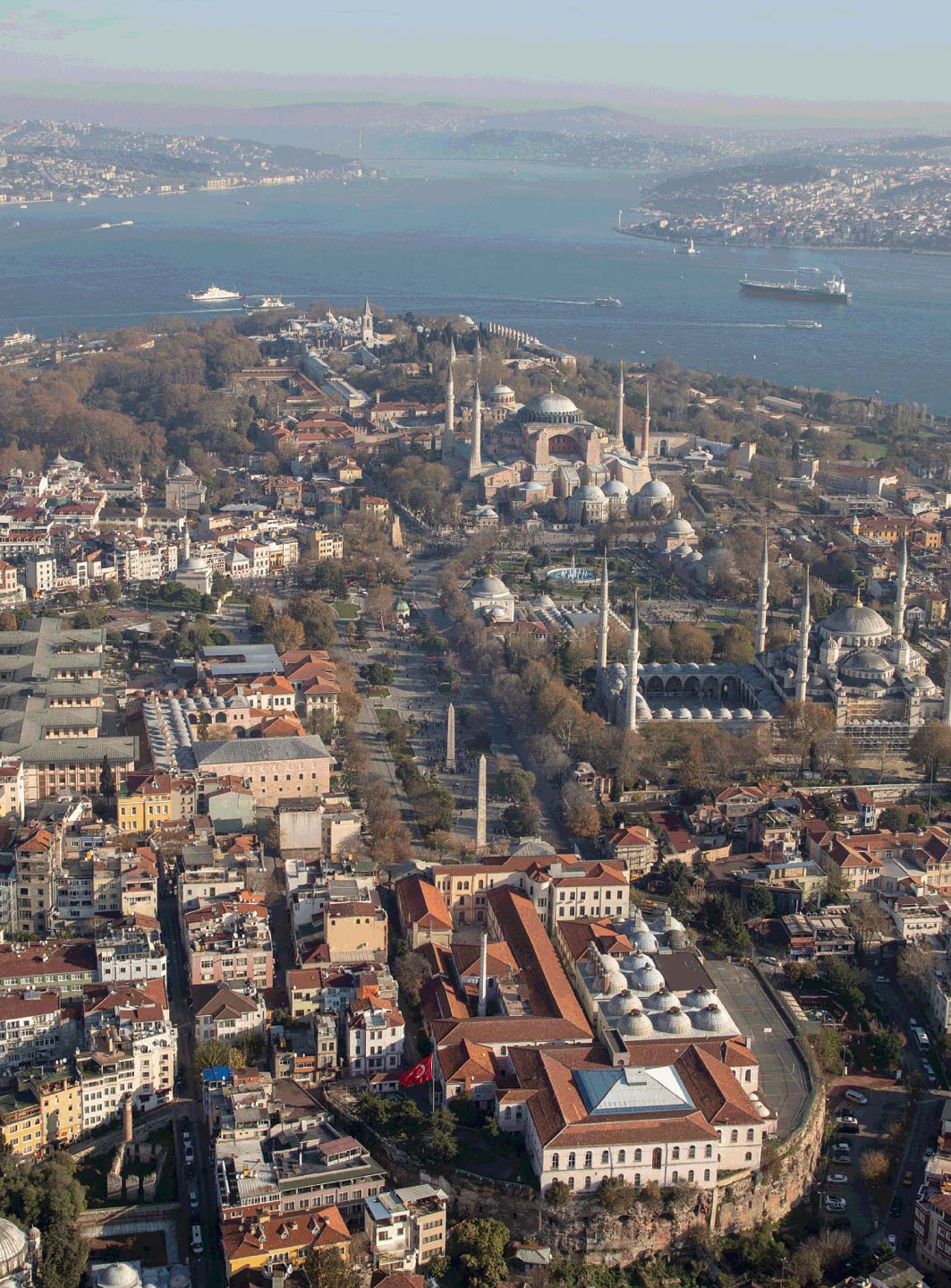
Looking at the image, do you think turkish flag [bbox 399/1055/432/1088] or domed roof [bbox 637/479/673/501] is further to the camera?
domed roof [bbox 637/479/673/501]

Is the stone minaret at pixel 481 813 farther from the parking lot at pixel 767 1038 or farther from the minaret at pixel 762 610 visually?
the minaret at pixel 762 610

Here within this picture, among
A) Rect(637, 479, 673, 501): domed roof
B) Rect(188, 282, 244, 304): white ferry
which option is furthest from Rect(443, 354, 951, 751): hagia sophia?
Rect(188, 282, 244, 304): white ferry

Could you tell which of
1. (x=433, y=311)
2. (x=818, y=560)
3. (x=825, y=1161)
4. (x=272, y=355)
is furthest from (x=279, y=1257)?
(x=433, y=311)

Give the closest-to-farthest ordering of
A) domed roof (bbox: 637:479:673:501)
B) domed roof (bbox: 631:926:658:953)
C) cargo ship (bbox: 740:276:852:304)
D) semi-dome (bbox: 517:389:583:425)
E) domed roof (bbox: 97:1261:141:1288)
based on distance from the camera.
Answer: domed roof (bbox: 97:1261:141:1288) → domed roof (bbox: 631:926:658:953) → domed roof (bbox: 637:479:673:501) → semi-dome (bbox: 517:389:583:425) → cargo ship (bbox: 740:276:852:304)

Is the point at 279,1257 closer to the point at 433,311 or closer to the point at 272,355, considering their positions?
the point at 272,355

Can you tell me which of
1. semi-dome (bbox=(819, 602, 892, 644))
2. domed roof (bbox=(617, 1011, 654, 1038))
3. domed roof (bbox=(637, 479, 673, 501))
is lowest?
domed roof (bbox=(617, 1011, 654, 1038))

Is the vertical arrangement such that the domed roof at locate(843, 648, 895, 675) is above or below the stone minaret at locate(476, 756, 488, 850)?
above

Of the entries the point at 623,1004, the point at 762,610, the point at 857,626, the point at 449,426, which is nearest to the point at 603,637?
the point at 762,610

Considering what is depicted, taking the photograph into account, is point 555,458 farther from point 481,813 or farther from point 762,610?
point 481,813

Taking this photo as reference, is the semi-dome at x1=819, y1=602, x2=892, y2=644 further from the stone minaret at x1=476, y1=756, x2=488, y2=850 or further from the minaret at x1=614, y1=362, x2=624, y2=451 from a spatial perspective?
the minaret at x1=614, y1=362, x2=624, y2=451
